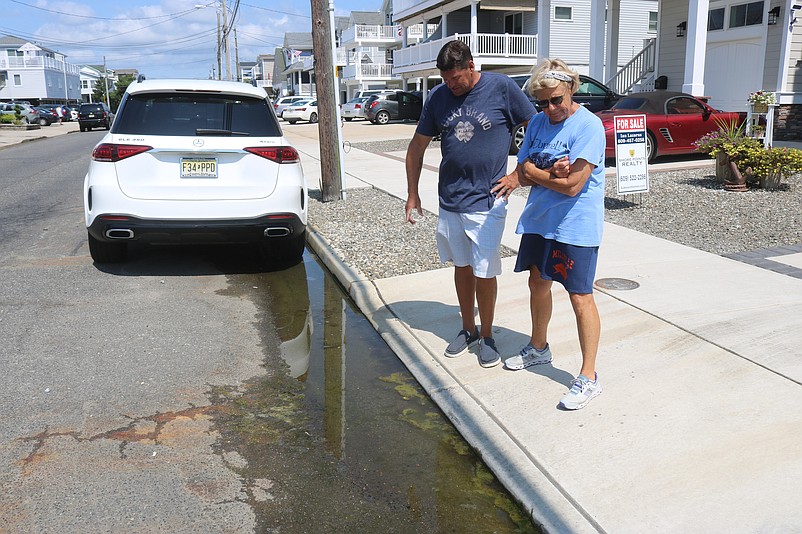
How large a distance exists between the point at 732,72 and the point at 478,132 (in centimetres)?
1743

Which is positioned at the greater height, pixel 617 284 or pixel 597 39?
pixel 597 39

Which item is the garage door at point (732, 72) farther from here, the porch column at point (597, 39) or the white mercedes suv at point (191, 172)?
the white mercedes suv at point (191, 172)

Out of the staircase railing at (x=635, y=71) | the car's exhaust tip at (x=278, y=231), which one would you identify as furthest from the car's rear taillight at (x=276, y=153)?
the staircase railing at (x=635, y=71)

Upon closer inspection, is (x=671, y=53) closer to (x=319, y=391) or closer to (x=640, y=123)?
(x=640, y=123)

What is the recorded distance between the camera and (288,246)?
7562mm

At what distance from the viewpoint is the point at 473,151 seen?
173 inches

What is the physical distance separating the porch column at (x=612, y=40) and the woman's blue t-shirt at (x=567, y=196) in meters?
18.9

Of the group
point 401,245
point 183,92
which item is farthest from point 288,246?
point 183,92

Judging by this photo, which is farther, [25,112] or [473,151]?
[25,112]

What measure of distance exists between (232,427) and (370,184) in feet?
30.9

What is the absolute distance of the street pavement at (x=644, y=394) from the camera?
3.14 metres

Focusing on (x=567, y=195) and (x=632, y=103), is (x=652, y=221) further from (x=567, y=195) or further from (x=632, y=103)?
(x=632, y=103)

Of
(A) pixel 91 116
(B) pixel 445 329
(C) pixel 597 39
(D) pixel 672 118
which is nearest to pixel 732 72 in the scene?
(C) pixel 597 39

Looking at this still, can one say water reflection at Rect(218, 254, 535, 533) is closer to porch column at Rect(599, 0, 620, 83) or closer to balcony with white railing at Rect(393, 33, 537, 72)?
porch column at Rect(599, 0, 620, 83)
